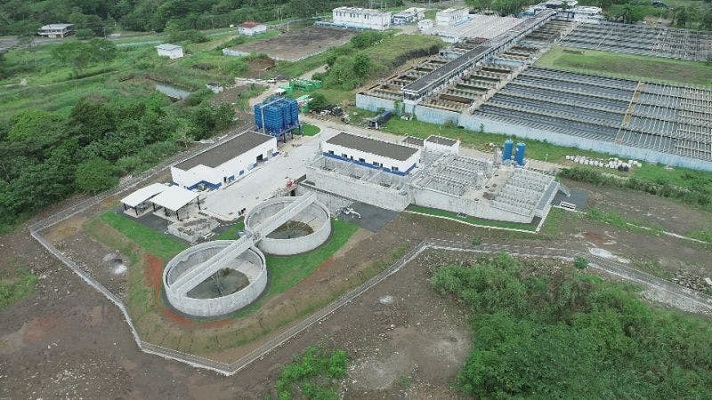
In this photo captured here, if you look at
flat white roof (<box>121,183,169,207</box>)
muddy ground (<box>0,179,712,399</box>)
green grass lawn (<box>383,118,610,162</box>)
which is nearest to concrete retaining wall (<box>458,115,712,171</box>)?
green grass lawn (<box>383,118,610,162</box>)

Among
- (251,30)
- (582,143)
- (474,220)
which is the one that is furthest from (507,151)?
(251,30)

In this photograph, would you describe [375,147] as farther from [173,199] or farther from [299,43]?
[299,43]

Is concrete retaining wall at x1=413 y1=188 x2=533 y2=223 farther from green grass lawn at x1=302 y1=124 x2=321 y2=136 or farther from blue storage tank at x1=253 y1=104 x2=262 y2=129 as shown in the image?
blue storage tank at x1=253 y1=104 x2=262 y2=129

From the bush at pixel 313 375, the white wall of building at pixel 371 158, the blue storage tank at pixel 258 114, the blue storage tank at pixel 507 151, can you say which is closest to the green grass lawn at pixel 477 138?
the blue storage tank at pixel 507 151

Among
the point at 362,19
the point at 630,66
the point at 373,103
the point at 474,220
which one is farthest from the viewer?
the point at 362,19

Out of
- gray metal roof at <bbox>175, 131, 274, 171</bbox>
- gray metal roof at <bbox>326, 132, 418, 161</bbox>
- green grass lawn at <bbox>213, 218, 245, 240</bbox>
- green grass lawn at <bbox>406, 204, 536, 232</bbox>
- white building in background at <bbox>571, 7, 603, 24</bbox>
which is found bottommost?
green grass lawn at <bbox>213, 218, 245, 240</bbox>
